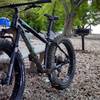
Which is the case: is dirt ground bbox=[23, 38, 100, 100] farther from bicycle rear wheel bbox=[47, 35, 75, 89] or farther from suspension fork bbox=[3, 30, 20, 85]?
suspension fork bbox=[3, 30, 20, 85]

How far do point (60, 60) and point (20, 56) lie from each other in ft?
4.59

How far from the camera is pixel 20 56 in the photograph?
4523mm

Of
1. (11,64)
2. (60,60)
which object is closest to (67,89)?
(60,60)

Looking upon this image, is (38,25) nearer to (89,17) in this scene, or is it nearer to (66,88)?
(89,17)

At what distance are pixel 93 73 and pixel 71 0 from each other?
8341 millimetres

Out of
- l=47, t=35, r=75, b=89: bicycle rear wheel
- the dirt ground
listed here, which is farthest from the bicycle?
the dirt ground

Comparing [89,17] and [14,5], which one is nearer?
[14,5]

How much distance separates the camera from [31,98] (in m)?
5.26

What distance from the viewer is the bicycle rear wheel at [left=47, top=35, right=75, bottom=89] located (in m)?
5.47

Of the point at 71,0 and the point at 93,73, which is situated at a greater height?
the point at 71,0

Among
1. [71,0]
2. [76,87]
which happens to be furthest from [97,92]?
[71,0]

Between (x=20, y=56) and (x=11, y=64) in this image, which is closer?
(x=11, y=64)

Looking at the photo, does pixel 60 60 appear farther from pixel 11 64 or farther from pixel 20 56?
pixel 11 64

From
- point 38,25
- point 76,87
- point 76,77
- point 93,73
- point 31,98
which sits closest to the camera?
point 31,98
